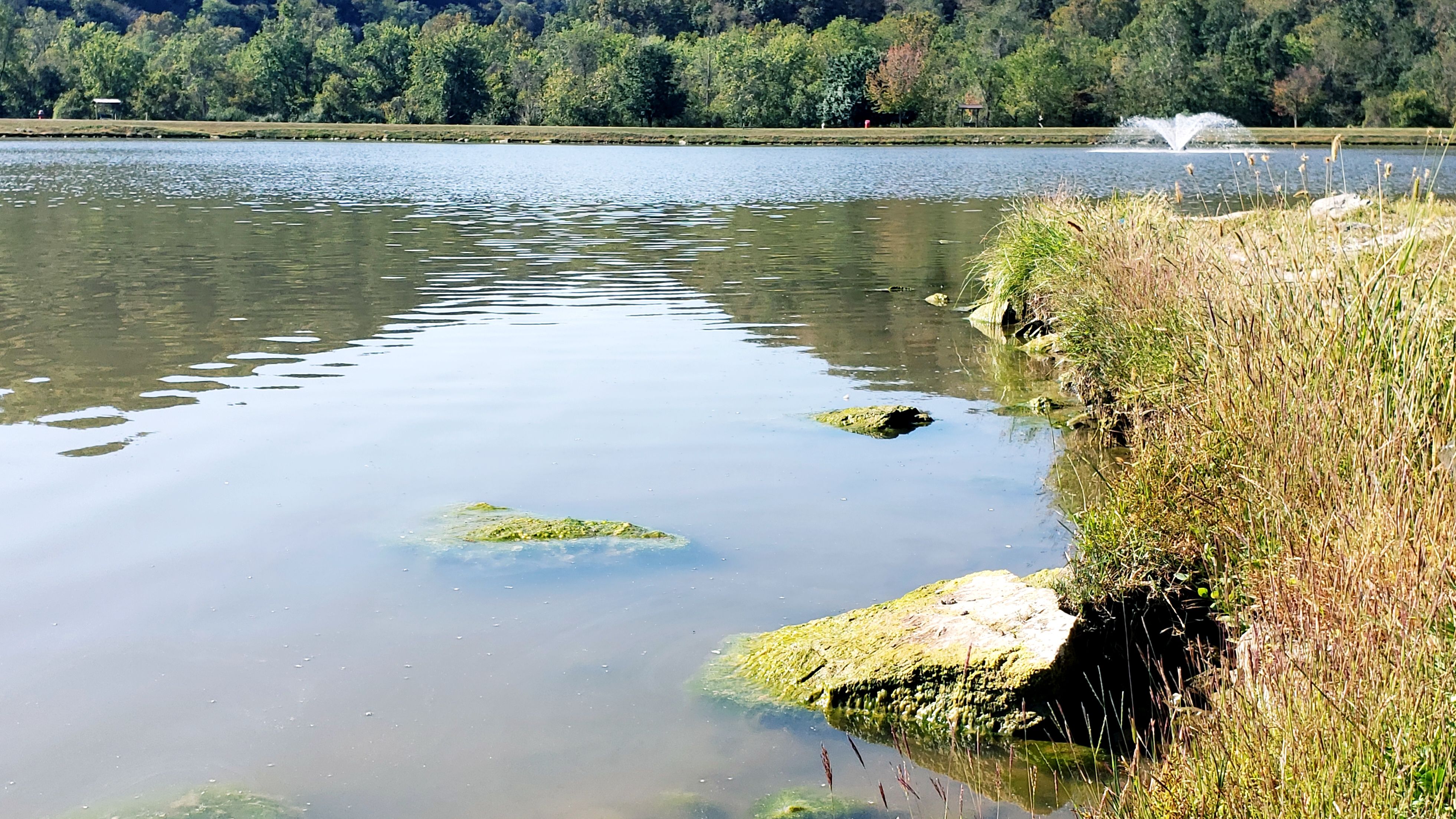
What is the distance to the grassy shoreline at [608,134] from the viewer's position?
7806 centimetres

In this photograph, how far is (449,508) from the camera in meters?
7.77

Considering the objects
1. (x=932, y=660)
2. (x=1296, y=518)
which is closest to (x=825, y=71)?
(x=932, y=660)

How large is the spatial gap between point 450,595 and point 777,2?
143700 millimetres

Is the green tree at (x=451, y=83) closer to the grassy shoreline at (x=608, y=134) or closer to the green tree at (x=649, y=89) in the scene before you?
the grassy shoreline at (x=608, y=134)

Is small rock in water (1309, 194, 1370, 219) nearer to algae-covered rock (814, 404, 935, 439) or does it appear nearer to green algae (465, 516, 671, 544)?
algae-covered rock (814, 404, 935, 439)

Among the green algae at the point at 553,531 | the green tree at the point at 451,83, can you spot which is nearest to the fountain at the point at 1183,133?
the green tree at the point at 451,83

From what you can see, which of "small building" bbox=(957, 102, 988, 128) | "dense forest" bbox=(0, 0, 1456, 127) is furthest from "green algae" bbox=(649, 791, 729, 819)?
"small building" bbox=(957, 102, 988, 128)

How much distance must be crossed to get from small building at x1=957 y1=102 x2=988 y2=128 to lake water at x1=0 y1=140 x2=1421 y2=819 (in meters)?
75.0

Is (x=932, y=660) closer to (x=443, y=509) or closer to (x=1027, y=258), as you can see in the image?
(x=443, y=509)

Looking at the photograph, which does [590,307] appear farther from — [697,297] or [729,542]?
[729,542]

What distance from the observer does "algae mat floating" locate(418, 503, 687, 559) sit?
704 cm

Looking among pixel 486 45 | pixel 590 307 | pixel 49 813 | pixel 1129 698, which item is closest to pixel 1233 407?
pixel 1129 698

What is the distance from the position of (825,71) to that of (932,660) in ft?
312

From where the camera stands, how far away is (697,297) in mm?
16734
